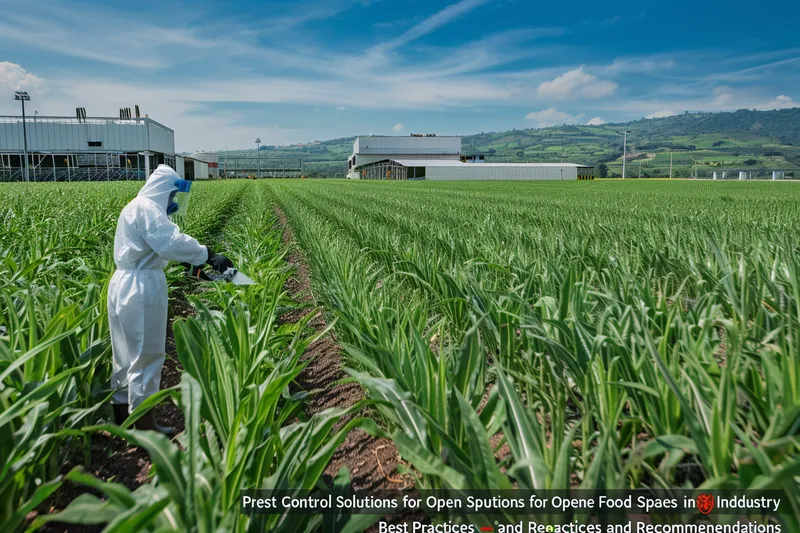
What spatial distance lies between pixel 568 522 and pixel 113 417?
2444 millimetres

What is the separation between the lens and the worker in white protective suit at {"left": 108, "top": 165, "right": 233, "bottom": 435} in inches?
111

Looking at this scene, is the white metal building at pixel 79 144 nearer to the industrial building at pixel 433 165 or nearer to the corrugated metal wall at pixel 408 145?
the industrial building at pixel 433 165

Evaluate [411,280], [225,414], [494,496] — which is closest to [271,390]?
[225,414]

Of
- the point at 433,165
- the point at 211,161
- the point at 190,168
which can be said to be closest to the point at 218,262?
the point at 433,165

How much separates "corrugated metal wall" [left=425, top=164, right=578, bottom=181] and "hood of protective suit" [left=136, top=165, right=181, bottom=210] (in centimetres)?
5877

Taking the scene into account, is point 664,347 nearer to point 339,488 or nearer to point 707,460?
point 707,460

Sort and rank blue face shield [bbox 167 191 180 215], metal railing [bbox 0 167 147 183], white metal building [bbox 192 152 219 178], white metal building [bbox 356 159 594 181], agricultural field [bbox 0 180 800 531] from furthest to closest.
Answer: white metal building [bbox 192 152 219 178], white metal building [bbox 356 159 594 181], metal railing [bbox 0 167 147 183], blue face shield [bbox 167 191 180 215], agricultural field [bbox 0 180 800 531]

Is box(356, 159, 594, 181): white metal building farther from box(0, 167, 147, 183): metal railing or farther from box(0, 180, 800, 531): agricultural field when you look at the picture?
box(0, 180, 800, 531): agricultural field

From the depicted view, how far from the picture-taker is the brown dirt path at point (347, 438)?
2.35 meters

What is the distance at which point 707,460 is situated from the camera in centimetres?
149

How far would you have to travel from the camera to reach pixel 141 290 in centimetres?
286

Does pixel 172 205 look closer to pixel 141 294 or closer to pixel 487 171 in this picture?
pixel 141 294

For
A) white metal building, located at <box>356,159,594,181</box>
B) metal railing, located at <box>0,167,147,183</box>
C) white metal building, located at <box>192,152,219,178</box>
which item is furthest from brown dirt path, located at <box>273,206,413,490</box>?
white metal building, located at <box>192,152,219,178</box>

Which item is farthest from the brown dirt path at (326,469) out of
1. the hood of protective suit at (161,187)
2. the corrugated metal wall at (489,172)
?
the corrugated metal wall at (489,172)
